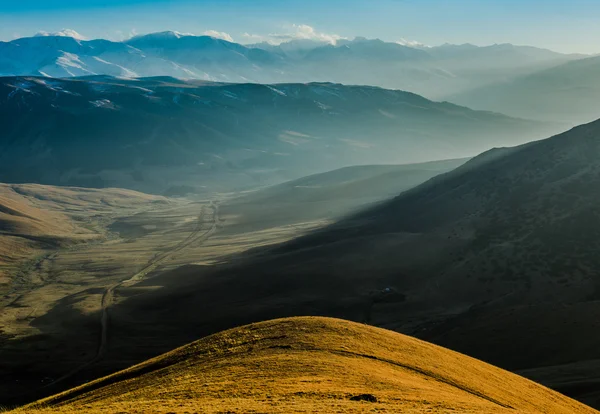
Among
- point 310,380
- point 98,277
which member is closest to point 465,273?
point 310,380

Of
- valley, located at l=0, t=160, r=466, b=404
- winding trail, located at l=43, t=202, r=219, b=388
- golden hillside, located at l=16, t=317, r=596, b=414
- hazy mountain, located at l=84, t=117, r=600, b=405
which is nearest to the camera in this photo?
golden hillside, located at l=16, t=317, r=596, b=414

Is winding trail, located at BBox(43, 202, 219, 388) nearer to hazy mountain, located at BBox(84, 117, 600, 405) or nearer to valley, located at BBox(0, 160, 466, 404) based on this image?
valley, located at BBox(0, 160, 466, 404)

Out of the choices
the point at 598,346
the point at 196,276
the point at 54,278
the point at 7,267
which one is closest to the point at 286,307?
the point at 196,276

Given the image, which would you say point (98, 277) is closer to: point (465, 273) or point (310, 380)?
point (465, 273)

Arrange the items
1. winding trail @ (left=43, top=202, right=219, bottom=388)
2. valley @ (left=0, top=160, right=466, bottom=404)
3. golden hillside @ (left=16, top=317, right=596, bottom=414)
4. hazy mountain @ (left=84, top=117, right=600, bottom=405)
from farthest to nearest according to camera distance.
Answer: valley @ (left=0, top=160, right=466, bottom=404), winding trail @ (left=43, top=202, right=219, bottom=388), hazy mountain @ (left=84, top=117, right=600, bottom=405), golden hillside @ (left=16, top=317, right=596, bottom=414)

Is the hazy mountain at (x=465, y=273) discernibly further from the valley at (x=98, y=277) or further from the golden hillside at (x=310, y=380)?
the golden hillside at (x=310, y=380)

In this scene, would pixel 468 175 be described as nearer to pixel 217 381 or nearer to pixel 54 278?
pixel 54 278

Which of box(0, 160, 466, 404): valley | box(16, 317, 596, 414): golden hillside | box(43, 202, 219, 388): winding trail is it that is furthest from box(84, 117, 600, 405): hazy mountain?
box(16, 317, 596, 414): golden hillside

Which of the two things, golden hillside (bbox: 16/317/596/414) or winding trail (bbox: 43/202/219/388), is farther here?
winding trail (bbox: 43/202/219/388)
